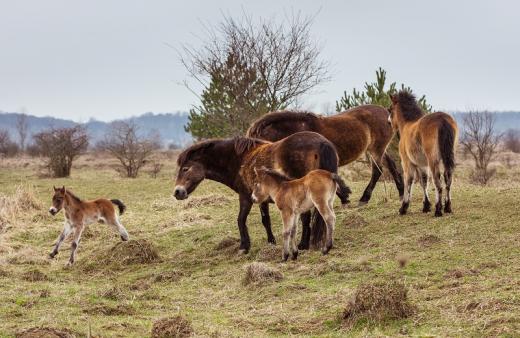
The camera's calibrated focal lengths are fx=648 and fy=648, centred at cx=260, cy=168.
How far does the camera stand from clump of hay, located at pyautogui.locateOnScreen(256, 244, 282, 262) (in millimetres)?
9836

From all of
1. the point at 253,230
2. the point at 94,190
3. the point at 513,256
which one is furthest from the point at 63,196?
the point at 94,190

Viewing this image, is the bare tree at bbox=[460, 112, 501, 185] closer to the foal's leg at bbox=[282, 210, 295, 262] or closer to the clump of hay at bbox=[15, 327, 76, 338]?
the foal's leg at bbox=[282, 210, 295, 262]

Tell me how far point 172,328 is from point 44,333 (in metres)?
1.21

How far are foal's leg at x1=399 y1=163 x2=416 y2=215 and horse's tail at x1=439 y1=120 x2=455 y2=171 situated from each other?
1.26 m

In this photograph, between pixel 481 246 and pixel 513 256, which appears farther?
pixel 481 246

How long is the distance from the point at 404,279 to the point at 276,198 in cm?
248

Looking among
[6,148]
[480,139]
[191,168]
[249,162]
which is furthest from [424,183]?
[6,148]

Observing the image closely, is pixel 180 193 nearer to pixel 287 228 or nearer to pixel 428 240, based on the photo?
pixel 287 228

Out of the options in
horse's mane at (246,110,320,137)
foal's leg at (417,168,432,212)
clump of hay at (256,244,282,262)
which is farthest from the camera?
horse's mane at (246,110,320,137)

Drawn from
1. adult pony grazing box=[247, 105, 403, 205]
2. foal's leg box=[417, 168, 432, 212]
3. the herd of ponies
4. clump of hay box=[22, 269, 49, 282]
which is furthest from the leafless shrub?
foal's leg box=[417, 168, 432, 212]

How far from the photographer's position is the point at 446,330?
5789 millimetres

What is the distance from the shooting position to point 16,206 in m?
17.2

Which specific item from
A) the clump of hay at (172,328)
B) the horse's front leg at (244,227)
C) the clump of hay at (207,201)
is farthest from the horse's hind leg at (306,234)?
the clump of hay at (207,201)

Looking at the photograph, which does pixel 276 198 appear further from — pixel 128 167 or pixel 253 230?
pixel 128 167
